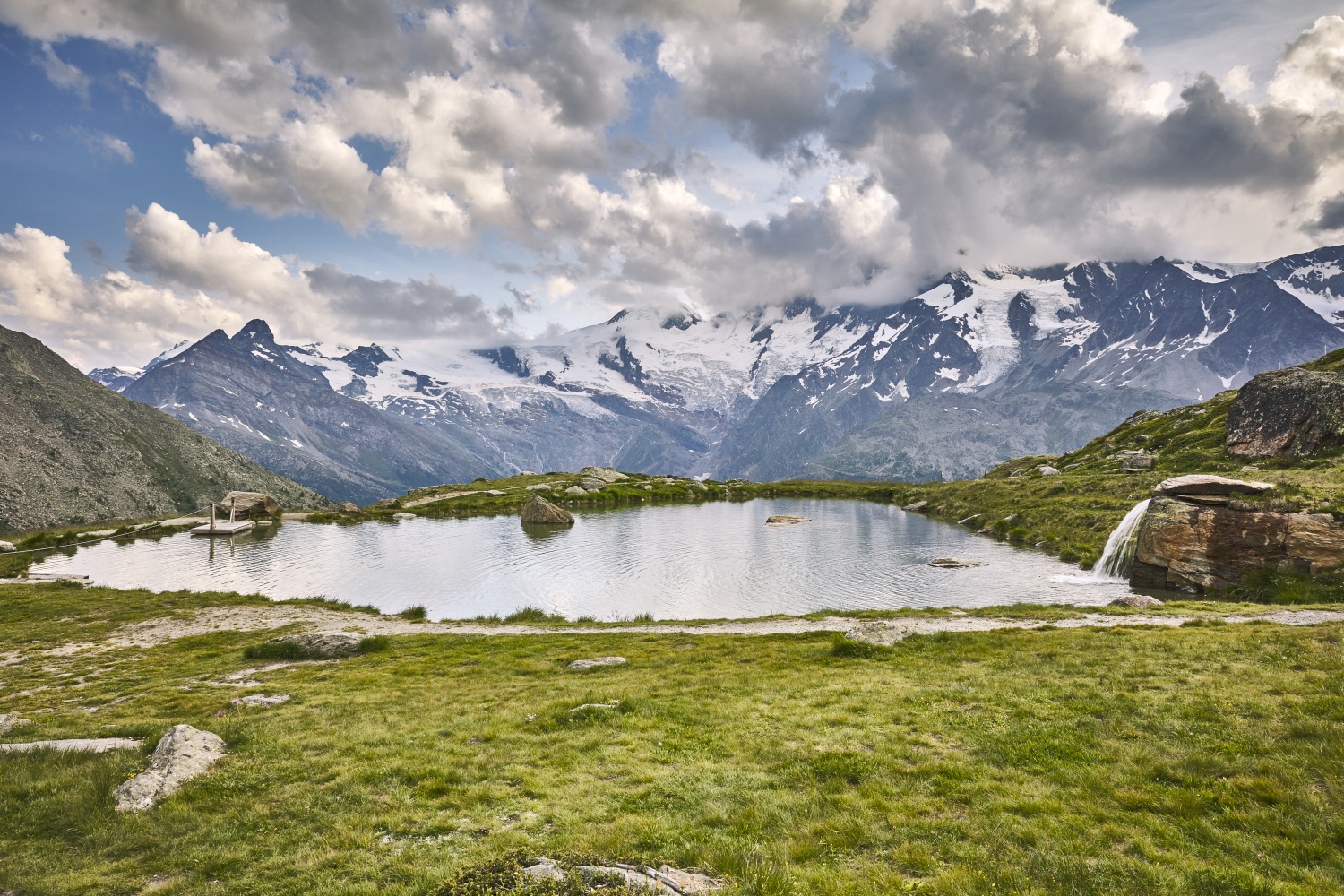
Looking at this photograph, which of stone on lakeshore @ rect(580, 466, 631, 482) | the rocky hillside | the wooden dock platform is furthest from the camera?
stone on lakeshore @ rect(580, 466, 631, 482)

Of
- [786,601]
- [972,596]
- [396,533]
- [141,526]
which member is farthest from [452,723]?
[141,526]

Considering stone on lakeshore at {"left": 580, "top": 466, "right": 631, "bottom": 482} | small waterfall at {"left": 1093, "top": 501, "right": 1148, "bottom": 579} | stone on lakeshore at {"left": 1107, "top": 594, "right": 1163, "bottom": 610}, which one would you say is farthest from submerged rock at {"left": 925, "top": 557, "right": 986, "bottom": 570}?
stone on lakeshore at {"left": 580, "top": 466, "right": 631, "bottom": 482}

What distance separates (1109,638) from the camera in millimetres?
25469

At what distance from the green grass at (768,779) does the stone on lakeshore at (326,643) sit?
693cm

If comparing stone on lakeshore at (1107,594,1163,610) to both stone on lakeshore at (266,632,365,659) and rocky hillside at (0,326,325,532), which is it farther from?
rocky hillside at (0,326,325,532)

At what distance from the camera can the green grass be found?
10.6 meters

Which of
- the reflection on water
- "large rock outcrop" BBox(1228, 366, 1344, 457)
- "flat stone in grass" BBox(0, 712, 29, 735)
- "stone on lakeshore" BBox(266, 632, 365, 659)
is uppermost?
"large rock outcrop" BBox(1228, 366, 1344, 457)

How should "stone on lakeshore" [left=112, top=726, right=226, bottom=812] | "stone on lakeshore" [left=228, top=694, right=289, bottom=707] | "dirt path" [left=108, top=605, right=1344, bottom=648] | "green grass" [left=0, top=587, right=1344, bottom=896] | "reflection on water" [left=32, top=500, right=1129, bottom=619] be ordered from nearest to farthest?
"green grass" [left=0, top=587, right=1344, bottom=896], "stone on lakeshore" [left=112, top=726, right=226, bottom=812], "stone on lakeshore" [left=228, top=694, right=289, bottom=707], "dirt path" [left=108, top=605, right=1344, bottom=648], "reflection on water" [left=32, top=500, right=1129, bottom=619]

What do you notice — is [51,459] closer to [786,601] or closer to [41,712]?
[41,712]

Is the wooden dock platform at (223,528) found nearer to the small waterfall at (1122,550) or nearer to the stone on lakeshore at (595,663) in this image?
the stone on lakeshore at (595,663)

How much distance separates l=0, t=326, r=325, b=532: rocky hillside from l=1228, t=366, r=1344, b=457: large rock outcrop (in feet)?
679

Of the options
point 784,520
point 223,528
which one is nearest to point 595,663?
point 784,520

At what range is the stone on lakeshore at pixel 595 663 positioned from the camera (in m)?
28.5

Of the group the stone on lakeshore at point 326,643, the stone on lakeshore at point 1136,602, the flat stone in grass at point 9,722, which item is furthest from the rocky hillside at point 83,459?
the stone on lakeshore at point 1136,602
